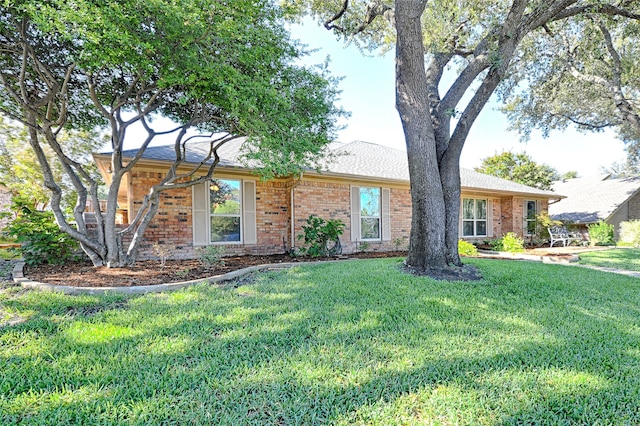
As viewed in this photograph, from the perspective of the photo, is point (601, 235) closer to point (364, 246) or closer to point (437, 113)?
point (364, 246)

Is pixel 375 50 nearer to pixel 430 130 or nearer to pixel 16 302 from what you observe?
pixel 430 130

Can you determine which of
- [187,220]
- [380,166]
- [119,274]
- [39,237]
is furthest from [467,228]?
[39,237]

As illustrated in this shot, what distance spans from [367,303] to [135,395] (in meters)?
2.63

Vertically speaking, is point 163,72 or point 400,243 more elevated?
point 163,72

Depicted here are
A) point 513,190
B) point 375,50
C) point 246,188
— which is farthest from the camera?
point 513,190

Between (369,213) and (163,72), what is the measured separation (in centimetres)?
746

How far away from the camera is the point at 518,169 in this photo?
79.9 ft

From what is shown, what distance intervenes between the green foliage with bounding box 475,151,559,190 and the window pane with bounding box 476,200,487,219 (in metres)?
12.8

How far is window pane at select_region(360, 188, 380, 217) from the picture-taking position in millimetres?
10414

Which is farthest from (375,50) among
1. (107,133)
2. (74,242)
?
(107,133)

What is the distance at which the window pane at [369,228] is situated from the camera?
1042 cm

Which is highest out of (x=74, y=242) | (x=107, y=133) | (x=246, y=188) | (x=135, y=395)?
(x=107, y=133)

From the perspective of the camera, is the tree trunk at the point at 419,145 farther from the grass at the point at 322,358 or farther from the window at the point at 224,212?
the window at the point at 224,212

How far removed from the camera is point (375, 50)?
10070 mm
